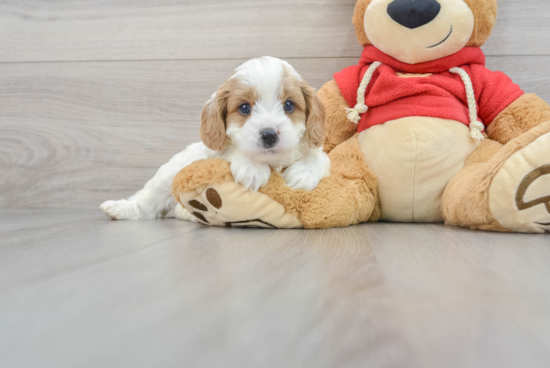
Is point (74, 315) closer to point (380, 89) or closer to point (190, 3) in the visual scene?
point (380, 89)

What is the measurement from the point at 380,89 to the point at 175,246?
87cm

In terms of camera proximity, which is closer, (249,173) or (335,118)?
(249,173)

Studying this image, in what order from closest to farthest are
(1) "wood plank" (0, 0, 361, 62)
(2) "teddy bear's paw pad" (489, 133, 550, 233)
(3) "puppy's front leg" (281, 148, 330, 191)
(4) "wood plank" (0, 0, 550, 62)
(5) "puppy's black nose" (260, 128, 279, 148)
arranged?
(2) "teddy bear's paw pad" (489, 133, 550, 233) → (5) "puppy's black nose" (260, 128, 279, 148) → (3) "puppy's front leg" (281, 148, 330, 191) → (4) "wood plank" (0, 0, 550, 62) → (1) "wood plank" (0, 0, 361, 62)

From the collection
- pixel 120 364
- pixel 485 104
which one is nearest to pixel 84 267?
pixel 120 364

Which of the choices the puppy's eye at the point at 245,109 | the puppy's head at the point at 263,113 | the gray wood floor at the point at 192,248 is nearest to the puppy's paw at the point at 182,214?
the gray wood floor at the point at 192,248

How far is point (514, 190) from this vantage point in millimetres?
991

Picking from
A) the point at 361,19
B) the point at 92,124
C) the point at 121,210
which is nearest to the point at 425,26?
the point at 361,19

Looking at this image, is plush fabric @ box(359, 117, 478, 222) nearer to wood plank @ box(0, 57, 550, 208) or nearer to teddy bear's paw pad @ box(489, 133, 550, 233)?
teddy bear's paw pad @ box(489, 133, 550, 233)

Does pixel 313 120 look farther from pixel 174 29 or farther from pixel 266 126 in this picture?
pixel 174 29

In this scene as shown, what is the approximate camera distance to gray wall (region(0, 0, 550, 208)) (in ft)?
5.84

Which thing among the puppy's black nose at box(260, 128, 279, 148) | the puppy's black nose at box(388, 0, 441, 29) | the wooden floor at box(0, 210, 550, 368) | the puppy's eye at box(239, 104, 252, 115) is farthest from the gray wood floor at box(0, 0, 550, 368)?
the puppy's black nose at box(388, 0, 441, 29)

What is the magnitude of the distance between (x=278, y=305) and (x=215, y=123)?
0.76 m

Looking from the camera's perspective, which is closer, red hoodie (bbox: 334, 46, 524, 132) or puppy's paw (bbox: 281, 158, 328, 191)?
puppy's paw (bbox: 281, 158, 328, 191)

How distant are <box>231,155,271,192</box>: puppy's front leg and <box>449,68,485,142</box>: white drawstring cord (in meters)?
0.69
